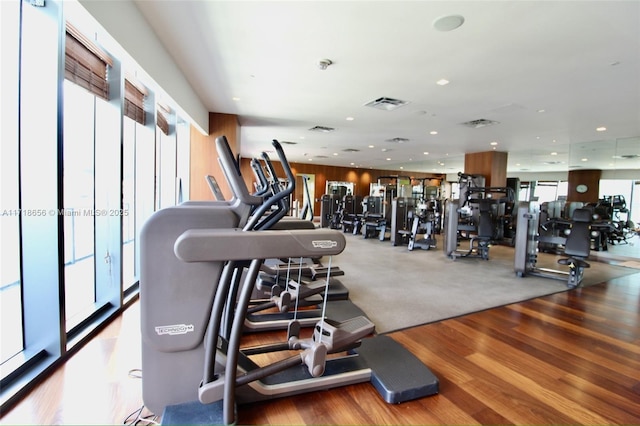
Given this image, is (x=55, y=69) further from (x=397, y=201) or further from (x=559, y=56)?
(x=397, y=201)

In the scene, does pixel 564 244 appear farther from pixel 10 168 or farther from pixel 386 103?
pixel 10 168

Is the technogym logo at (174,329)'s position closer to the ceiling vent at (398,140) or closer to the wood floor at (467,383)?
the wood floor at (467,383)

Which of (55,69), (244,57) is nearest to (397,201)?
(244,57)

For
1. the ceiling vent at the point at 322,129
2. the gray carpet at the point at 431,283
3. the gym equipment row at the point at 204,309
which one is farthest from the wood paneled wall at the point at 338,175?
the gym equipment row at the point at 204,309

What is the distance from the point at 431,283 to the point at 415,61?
10.3 feet

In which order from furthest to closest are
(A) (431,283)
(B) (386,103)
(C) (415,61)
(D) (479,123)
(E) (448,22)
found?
1. (D) (479,123)
2. (B) (386,103)
3. (A) (431,283)
4. (C) (415,61)
5. (E) (448,22)

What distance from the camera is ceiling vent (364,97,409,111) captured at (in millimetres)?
5344

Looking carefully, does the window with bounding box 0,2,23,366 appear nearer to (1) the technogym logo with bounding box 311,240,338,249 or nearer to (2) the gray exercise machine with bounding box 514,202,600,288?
(1) the technogym logo with bounding box 311,240,338,249

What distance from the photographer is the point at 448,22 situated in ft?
9.30

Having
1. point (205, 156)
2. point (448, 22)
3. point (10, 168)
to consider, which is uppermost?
point (448, 22)

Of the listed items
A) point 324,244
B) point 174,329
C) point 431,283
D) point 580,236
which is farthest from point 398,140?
point 174,329

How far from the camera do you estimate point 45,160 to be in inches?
80.7

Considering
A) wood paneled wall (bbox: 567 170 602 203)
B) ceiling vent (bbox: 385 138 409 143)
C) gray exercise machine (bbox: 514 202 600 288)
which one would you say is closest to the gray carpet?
gray exercise machine (bbox: 514 202 600 288)

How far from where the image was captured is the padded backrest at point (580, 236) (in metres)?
4.68
